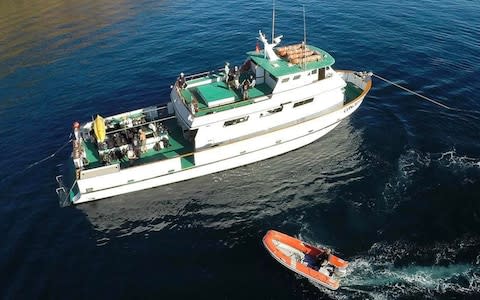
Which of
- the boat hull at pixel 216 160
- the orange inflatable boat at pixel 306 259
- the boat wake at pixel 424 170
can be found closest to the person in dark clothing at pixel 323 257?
the orange inflatable boat at pixel 306 259

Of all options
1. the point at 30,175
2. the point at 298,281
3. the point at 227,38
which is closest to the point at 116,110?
the point at 30,175

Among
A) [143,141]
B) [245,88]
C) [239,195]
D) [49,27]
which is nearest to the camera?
[239,195]

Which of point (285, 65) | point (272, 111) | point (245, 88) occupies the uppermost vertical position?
point (285, 65)

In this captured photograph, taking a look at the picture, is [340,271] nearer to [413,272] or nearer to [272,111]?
[413,272]

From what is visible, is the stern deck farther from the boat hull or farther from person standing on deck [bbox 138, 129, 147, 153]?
the boat hull

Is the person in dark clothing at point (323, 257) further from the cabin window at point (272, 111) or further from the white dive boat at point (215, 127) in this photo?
the cabin window at point (272, 111)

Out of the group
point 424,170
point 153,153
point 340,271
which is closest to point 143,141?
point 153,153

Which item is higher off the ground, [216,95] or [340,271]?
[216,95]
